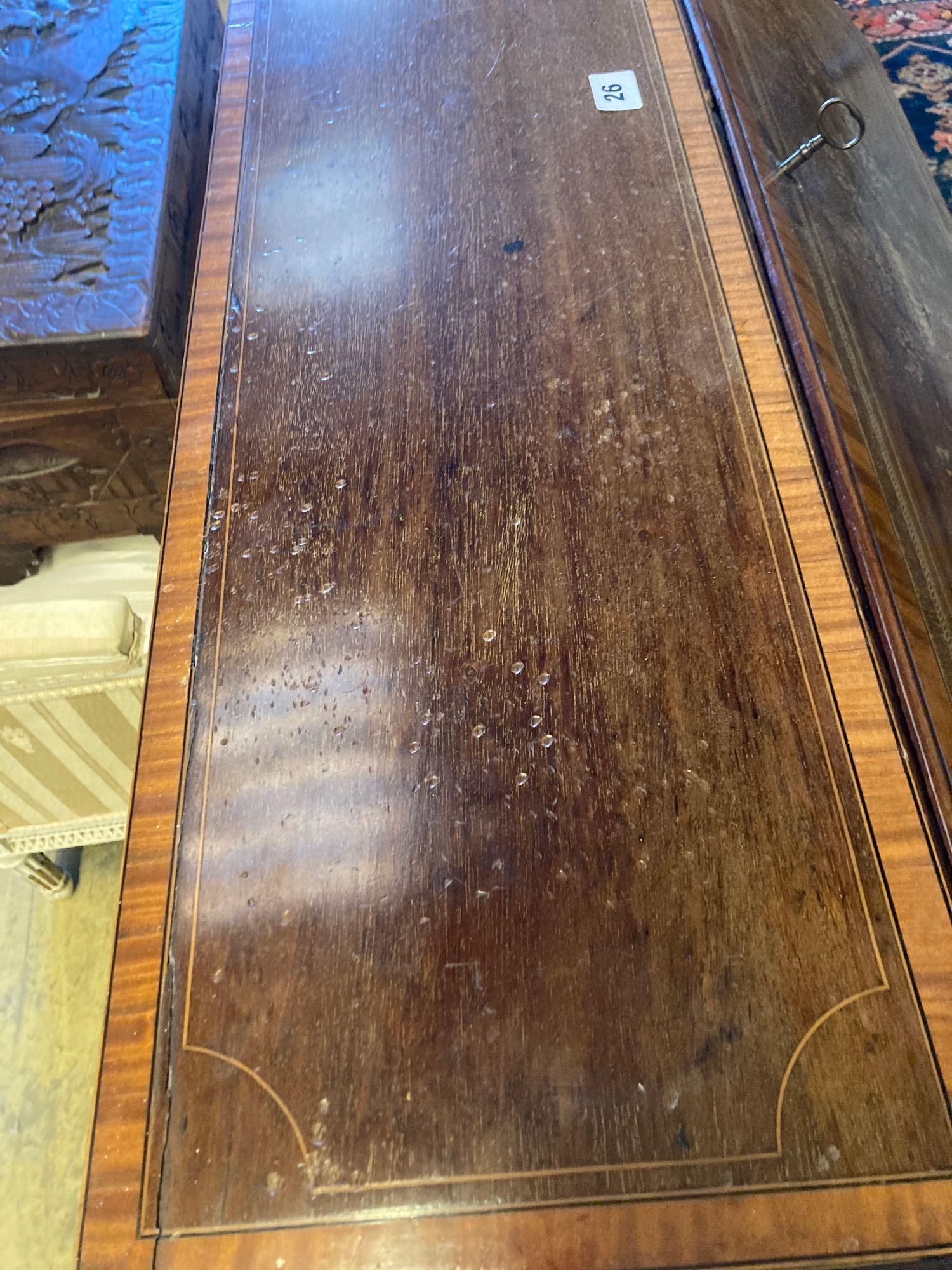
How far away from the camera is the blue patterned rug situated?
200 cm

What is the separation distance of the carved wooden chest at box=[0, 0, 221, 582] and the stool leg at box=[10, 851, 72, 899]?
0.47 metres

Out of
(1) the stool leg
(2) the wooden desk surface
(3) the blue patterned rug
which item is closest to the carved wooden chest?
(2) the wooden desk surface

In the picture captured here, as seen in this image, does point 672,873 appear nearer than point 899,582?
Yes

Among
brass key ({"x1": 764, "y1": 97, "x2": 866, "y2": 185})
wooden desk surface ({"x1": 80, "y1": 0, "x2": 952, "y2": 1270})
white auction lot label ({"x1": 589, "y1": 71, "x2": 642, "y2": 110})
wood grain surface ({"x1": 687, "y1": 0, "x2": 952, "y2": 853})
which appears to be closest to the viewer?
wooden desk surface ({"x1": 80, "y1": 0, "x2": 952, "y2": 1270})

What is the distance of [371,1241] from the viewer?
493 mm

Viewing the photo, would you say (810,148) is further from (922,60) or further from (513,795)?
(922,60)

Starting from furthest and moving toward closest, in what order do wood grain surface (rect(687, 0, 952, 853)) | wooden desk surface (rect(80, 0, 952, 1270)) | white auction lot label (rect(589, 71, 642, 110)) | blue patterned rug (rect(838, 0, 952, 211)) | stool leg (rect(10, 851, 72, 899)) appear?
blue patterned rug (rect(838, 0, 952, 211)), stool leg (rect(10, 851, 72, 899)), white auction lot label (rect(589, 71, 642, 110)), wood grain surface (rect(687, 0, 952, 853)), wooden desk surface (rect(80, 0, 952, 1270))

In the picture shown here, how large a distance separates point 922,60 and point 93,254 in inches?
91.3

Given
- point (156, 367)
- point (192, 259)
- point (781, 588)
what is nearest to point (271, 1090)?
point (781, 588)

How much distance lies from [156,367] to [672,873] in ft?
→ 2.99

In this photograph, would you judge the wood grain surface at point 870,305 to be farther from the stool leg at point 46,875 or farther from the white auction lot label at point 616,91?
the stool leg at point 46,875

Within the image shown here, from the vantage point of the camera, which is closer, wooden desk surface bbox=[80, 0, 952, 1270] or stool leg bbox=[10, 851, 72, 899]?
wooden desk surface bbox=[80, 0, 952, 1270]

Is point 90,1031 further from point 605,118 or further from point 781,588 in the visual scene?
point 605,118

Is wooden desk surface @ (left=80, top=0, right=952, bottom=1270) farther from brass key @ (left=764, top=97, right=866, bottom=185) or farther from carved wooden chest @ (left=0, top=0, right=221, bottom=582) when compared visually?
carved wooden chest @ (left=0, top=0, right=221, bottom=582)
